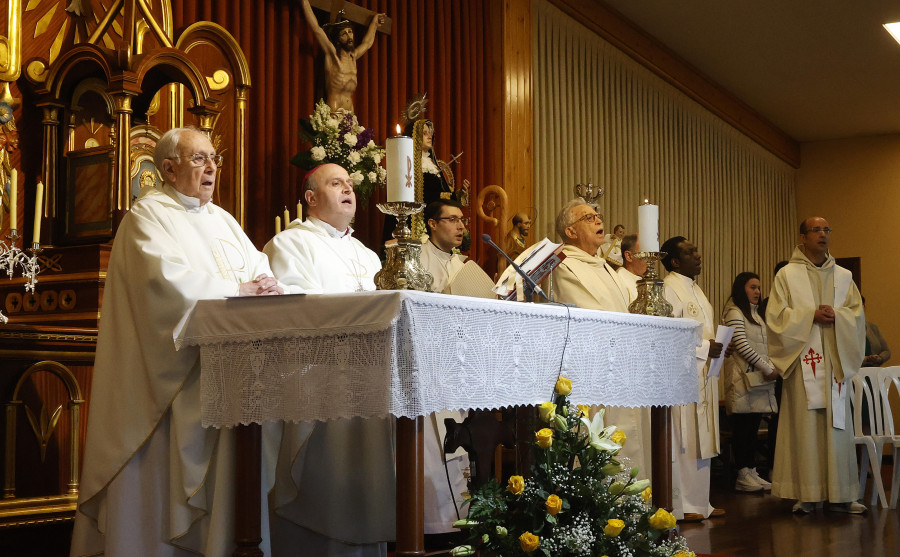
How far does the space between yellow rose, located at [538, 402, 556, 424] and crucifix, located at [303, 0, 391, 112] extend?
11.0 feet

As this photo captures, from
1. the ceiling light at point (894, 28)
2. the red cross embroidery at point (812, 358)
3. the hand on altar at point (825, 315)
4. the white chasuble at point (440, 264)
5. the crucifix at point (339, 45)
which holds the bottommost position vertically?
the red cross embroidery at point (812, 358)

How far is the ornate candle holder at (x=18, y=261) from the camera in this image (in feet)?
13.6

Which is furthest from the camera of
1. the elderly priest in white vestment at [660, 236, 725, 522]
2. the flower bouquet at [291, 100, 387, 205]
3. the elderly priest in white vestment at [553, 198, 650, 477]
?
the elderly priest in white vestment at [660, 236, 725, 522]

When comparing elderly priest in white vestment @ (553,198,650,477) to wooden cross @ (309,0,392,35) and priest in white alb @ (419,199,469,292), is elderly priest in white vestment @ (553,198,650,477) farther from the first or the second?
wooden cross @ (309,0,392,35)

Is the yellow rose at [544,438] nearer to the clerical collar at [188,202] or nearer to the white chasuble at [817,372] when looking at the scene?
the clerical collar at [188,202]

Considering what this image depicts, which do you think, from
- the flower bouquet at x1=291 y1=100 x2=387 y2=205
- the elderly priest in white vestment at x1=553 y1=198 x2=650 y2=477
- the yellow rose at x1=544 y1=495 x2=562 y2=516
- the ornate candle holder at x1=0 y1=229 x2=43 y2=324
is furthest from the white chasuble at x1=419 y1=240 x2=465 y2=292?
the yellow rose at x1=544 y1=495 x2=562 y2=516

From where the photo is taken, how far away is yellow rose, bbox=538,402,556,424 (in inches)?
139

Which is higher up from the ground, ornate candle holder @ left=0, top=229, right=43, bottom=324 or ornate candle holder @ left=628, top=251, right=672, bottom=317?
ornate candle holder @ left=0, top=229, right=43, bottom=324

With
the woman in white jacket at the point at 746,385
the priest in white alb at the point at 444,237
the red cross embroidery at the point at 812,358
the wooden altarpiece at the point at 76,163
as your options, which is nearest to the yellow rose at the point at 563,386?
the wooden altarpiece at the point at 76,163

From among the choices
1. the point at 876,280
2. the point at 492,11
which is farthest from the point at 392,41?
the point at 876,280

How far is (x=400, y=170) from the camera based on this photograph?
3.16 m

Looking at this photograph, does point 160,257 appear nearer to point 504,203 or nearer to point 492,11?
point 504,203

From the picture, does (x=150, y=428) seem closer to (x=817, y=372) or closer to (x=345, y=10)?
(x=345, y=10)

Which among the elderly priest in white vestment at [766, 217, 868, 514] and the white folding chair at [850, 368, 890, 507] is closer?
the elderly priest in white vestment at [766, 217, 868, 514]
